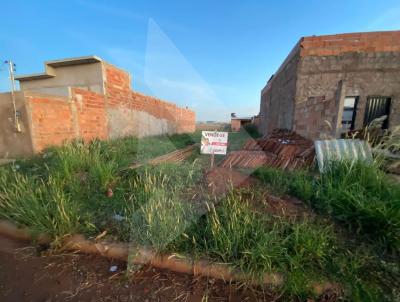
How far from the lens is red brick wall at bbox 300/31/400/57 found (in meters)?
4.97

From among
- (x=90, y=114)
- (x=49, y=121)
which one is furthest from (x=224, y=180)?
(x=90, y=114)

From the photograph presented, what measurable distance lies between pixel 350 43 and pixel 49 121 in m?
8.54

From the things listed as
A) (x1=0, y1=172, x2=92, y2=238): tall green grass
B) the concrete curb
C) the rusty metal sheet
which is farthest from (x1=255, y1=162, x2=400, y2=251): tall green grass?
(x1=0, y1=172, x2=92, y2=238): tall green grass

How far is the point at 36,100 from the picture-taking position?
4.52m

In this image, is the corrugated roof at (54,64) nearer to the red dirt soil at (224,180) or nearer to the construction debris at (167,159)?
the construction debris at (167,159)

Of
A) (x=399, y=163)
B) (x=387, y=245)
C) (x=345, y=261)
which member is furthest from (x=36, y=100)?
(x=399, y=163)

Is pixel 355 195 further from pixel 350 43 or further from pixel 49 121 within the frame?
pixel 49 121

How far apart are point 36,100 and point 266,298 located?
19.9 ft

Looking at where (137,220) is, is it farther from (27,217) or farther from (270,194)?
(270,194)

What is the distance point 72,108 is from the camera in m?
5.29

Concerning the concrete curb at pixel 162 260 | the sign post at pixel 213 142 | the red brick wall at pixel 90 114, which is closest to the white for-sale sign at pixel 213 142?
the sign post at pixel 213 142

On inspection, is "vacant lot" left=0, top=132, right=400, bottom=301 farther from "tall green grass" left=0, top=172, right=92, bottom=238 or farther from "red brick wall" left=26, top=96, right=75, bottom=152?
"red brick wall" left=26, top=96, right=75, bottom=152

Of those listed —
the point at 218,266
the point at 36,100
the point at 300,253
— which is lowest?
the point at 218,266

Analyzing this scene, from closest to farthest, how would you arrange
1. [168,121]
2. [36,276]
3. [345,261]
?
[345,261] < [36,276] < [168,121]
